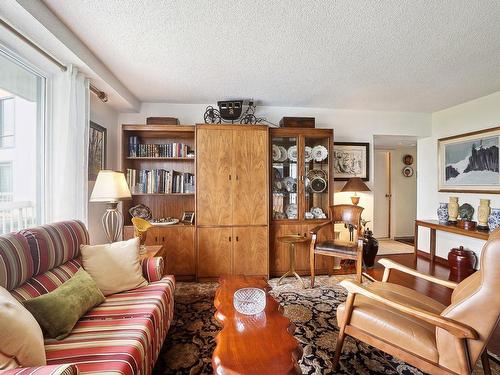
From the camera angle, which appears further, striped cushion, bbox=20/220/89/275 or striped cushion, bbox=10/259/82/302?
striped cushion, bbox=20/220/89/275

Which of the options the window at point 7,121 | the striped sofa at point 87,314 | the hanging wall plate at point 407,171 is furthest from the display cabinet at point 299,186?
the hanging wall plate at point 407,171

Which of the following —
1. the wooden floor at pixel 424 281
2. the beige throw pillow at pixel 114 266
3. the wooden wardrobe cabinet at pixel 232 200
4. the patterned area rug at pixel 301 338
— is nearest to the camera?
the patterned area rug at pixel 301 338

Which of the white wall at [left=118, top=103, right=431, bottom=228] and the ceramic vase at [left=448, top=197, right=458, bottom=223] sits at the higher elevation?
the white wall at [left=118, top=103, right=431, bottom=228]

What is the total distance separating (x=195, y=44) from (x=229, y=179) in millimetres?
1435

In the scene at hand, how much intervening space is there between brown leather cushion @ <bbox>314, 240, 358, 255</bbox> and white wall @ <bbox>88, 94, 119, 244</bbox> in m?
2.56

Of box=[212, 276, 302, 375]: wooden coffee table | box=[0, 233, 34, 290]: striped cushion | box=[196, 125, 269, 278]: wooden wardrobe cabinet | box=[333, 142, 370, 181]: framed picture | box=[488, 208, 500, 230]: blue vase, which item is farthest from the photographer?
box=[333, 142, 370, 181]: framed picture

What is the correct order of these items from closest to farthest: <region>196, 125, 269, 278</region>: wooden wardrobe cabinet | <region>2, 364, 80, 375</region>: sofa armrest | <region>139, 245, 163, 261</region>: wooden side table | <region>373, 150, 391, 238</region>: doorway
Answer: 1. <region>2, 364, 80, 375</region>: sofa armrest
2. <region>139, 245, 163, 261</region>: wooden side table
3. <region>196, 125, 269, 278</region>: wooden wardrobe cabinet
4. <region>373, 150, 391, 238</region>: doorway

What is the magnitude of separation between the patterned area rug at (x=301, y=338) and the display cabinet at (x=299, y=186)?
49 cm

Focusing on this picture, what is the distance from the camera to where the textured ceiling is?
4.96 ft

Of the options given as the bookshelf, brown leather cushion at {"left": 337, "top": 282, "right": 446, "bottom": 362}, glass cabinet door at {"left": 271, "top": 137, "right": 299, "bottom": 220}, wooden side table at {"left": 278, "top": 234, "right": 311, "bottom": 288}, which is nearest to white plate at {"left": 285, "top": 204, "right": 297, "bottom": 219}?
glass cabinet door at {"left": 271, "top": 137, "right": 299, "bottom": 220}

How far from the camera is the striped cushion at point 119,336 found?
1.02 metres

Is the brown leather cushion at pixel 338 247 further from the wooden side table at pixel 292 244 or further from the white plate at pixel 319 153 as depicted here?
the white plate at pixel 319 153

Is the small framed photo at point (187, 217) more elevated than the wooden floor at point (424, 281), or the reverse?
the small framed photo at point (187, 217)

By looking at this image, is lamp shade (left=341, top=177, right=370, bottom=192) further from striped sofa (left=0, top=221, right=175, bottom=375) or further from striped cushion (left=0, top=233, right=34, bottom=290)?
striped cushion (left=0, top=233, right=34, bottom=290)
